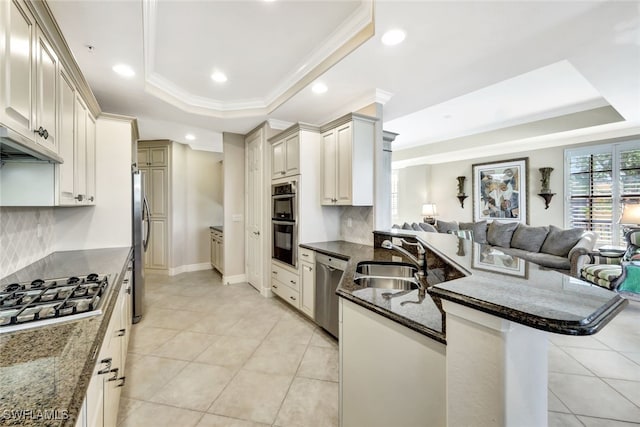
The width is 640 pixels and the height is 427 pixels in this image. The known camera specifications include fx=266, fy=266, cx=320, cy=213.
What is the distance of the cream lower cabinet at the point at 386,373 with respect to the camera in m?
0.93

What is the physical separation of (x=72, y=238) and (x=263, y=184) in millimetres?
2180

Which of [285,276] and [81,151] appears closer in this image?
[81,151]

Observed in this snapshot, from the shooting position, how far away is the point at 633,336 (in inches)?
109

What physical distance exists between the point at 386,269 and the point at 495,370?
1438 mm

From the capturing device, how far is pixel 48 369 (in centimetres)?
75

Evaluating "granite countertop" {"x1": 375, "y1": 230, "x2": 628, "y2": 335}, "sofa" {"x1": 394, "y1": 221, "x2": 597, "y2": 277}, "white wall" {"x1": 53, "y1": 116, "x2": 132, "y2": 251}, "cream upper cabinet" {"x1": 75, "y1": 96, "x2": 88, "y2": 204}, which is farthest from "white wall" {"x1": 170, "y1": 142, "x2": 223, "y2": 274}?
"granite countertop" {"x1": 375, "y1": 230, "x2": 628, "y2": 335}

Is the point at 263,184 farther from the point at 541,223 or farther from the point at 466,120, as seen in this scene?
the point at 541,223

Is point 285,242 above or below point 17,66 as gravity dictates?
below

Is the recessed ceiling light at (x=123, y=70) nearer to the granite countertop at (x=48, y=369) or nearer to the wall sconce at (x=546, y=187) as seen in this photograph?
the granite countertop at (x=48, y=369)

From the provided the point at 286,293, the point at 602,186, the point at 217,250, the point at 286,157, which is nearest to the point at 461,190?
the point at 602,186

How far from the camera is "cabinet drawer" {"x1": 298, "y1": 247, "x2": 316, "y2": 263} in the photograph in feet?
9.81

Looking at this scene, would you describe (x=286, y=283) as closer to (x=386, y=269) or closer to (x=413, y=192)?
(x=386, y=269)

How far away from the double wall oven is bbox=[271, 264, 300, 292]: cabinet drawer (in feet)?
0.40

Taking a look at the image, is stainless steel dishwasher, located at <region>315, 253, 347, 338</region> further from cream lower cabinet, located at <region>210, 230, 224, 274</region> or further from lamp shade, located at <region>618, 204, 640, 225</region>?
lamp shade, located at <region>618, 204, 640, 225</region>
